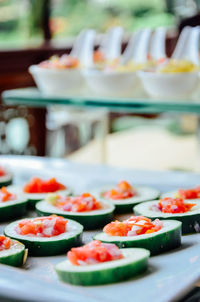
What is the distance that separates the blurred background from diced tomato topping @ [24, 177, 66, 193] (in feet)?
5.94

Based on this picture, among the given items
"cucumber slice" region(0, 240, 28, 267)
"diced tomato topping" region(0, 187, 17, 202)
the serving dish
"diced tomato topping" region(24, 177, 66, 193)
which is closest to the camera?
the serving dish

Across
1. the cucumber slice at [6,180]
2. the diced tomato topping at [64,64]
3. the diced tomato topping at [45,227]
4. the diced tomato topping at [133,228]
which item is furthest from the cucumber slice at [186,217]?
the diced tomato topping at [64,64]

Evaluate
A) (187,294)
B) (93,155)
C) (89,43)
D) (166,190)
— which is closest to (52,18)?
(93,155)

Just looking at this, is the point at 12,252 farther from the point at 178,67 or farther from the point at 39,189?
the point at 178,67

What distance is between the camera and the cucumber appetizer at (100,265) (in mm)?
1056

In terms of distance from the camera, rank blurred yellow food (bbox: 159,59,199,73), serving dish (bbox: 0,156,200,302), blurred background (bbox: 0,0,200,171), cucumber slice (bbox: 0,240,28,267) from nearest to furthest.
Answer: serving dish (bbox: 0,156,200,302) < cucumber slice (bbox: 0,240,28,267) < blurred yellow food (bbox: 159,59,199,73) < blurred background (bbox: 0,0,200,171)

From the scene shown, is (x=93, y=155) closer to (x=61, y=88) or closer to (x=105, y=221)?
(x=61, y=88)

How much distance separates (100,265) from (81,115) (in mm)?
3060

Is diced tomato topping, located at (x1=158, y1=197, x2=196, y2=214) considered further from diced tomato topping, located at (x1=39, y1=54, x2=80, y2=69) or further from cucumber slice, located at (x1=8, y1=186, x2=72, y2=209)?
diced tomato topping, located at (x1=39, y1=54, x2=80, y2=69)

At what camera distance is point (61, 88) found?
212 cm

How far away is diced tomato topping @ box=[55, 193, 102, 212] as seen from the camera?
61.0 inches

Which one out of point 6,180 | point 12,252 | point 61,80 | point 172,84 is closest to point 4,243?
point 12,252

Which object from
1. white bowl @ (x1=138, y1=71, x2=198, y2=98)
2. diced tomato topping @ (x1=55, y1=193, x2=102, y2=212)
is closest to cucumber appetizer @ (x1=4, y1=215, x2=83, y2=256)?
diced tomato topping @ (x1=55, y1=193, x2=102, y2=212)

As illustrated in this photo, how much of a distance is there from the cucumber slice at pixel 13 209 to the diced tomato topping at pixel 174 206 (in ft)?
1.41
